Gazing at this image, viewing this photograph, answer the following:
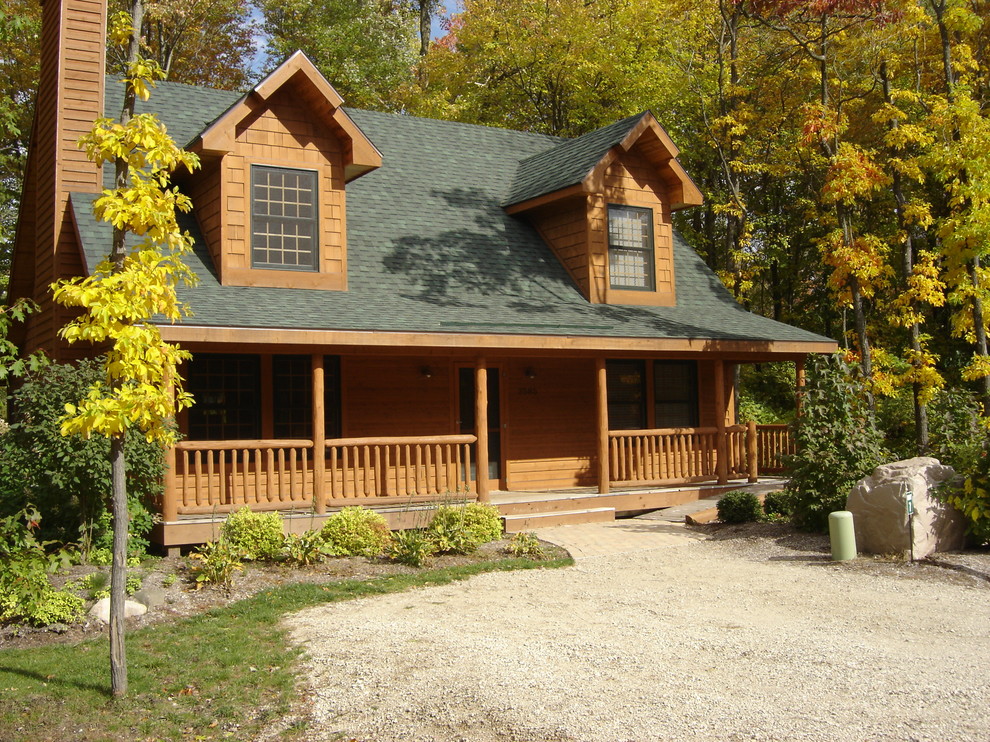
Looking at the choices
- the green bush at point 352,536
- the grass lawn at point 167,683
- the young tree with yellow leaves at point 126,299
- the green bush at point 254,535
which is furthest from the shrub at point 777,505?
the young tree with yellow leaves at point 126,299

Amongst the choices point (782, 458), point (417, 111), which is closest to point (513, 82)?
point (417, 111)

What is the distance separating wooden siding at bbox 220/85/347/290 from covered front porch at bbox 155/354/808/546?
1.36m

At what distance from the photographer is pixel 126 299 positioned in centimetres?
616

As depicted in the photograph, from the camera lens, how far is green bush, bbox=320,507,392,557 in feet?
36.4

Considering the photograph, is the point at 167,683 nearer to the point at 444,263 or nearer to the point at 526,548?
the point at 526,548

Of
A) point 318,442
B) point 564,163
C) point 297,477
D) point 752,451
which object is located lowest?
point 297,477

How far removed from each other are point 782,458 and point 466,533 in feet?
14.1

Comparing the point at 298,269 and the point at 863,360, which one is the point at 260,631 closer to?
the point at 298,269

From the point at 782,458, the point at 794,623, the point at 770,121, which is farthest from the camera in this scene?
the point at 770,121

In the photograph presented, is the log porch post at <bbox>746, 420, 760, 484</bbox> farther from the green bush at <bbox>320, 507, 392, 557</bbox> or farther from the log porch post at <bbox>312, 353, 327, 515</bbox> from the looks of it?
the log porch post at <bbox>312, 353, 327, 515</bbox>

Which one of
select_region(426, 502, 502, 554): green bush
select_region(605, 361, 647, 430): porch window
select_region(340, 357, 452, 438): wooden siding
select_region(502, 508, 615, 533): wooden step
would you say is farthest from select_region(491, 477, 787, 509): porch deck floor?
select_region(605, 361, 647, 430): porch window

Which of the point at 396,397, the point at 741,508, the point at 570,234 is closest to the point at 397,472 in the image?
the point at 396,397

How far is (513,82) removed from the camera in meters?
28.5

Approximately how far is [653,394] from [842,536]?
6649 mm
